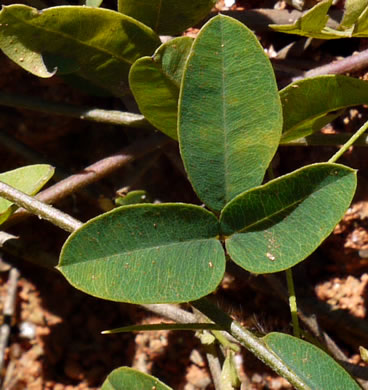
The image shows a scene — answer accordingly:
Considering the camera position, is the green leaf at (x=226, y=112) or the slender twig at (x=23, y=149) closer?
the green leaf at (x=226, y=112)

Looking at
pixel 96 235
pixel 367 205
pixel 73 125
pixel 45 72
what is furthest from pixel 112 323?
pixel 96 235

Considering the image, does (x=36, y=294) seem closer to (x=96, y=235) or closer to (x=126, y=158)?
(x=126, y=158)

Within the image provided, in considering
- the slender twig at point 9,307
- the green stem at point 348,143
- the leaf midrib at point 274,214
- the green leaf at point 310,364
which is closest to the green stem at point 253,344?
the green leaf at point 310,364

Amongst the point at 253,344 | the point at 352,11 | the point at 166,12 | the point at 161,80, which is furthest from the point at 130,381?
the point at 352,11

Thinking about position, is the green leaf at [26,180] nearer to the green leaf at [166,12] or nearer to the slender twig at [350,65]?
the green leaf at [166,12]

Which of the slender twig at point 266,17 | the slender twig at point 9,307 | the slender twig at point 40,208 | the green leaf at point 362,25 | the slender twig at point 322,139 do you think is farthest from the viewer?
the slender twig at point 9,307

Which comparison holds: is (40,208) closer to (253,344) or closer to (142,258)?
(142,258)

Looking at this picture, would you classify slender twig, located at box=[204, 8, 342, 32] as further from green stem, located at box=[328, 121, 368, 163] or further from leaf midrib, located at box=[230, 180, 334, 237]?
leaf midrib, located at box=[230, 180, 334, 237]

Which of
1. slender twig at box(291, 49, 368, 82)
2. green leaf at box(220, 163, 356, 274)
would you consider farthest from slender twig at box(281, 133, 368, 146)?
green leaf at box(220, 163, 356, 274)
